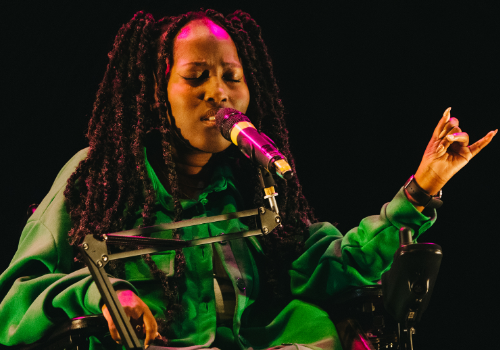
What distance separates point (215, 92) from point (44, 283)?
2.52 feet

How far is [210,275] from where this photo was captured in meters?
1.72

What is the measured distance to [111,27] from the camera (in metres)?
2.12

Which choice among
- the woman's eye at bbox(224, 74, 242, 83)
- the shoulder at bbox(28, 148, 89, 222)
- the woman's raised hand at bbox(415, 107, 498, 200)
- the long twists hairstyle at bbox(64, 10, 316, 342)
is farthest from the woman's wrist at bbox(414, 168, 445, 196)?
the shoulder at bbox(28, 148, 89, 222)

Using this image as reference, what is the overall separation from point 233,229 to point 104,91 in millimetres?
673

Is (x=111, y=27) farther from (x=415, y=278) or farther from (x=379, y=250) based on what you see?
(x=415, y=278)

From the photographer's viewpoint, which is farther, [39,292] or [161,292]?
[161,292]

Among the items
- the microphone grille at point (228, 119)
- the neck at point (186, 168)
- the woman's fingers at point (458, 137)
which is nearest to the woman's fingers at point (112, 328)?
the microphone grille at point (228, 119)

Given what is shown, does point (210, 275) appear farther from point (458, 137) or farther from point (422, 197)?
point (458, 137)

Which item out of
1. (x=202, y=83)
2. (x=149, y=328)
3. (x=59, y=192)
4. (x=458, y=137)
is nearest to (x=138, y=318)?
(x=149, y=328)

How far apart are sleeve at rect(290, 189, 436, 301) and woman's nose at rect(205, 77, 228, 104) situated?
58 centimetres

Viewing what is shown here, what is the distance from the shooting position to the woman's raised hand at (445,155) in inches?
55.9

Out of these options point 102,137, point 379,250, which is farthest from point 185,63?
point 379,250

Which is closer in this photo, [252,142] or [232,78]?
[252,142]

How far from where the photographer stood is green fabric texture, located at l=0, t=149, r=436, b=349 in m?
1.46
